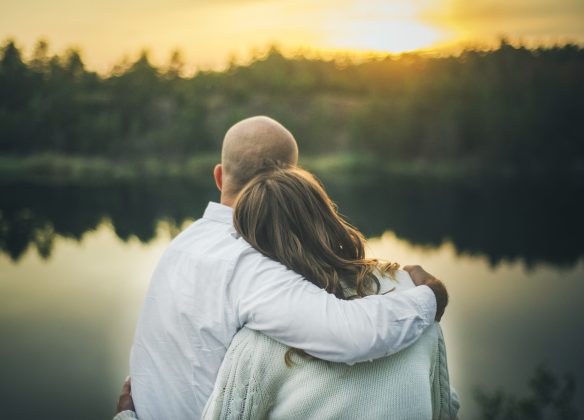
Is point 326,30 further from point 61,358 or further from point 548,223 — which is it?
point 61,358

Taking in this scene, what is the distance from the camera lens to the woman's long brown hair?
1181mm

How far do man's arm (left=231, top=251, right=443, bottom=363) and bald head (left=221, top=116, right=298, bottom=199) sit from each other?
472 millimetres

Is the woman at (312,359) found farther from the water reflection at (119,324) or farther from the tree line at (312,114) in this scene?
the tree line at (312,114)

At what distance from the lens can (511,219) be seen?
1767cm

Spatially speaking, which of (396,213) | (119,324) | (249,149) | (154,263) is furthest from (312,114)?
(249,149)

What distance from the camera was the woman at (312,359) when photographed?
112 cm

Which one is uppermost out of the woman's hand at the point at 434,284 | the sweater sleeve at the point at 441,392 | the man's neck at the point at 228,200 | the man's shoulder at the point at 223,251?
the man's neck at the point at 228,200

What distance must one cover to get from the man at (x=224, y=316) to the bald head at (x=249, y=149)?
25 centimetres

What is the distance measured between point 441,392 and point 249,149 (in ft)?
2.54

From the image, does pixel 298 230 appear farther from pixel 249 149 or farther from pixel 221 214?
pixel 249 149

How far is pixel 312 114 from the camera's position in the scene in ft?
124

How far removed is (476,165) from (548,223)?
13.4 meters

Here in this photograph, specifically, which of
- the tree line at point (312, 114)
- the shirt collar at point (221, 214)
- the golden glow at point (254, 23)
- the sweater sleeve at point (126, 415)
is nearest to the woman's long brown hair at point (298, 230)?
the shirt collar at point (221, 214)

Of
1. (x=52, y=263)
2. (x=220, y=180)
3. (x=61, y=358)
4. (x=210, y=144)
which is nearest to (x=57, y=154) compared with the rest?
(x=210, y=144)
